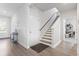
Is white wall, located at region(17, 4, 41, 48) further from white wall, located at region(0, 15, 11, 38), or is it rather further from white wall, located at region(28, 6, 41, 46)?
white wall, located at region(0, 15, 11, 38)

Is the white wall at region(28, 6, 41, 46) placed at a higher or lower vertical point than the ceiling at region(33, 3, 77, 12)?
lower

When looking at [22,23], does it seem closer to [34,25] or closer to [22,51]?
[34,25]

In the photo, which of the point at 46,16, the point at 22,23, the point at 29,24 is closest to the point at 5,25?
the point at 22,23

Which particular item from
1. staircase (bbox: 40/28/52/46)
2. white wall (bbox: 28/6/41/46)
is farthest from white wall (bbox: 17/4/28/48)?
staircase (bbox: 40/28/52/46)

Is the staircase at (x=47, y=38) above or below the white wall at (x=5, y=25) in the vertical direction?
below

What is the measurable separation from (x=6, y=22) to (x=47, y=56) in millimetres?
1016

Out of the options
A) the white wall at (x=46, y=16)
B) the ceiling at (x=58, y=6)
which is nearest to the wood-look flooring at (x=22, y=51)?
the white wall at (x=46, y=16)

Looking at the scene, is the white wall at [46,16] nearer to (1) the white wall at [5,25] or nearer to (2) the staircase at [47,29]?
(2) the staircase at [47,29]

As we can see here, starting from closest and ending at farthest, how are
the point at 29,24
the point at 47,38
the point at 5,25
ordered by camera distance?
the point at 5,25, the point at 29,24, the point at 47,38

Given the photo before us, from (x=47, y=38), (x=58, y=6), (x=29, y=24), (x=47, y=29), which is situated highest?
(x=58, y=6)

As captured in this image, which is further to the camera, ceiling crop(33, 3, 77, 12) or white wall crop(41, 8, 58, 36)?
white wall crop(41, 8, 58, 36)

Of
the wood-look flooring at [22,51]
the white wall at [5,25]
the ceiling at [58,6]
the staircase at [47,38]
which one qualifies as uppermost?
the ceiling at [58,6]

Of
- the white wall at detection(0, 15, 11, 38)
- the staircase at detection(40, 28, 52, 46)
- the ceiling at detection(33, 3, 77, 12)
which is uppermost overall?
the ceiling at detection(33, 3, 77, 12)

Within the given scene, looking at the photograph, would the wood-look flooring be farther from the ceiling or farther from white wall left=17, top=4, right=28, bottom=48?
the ceiling
